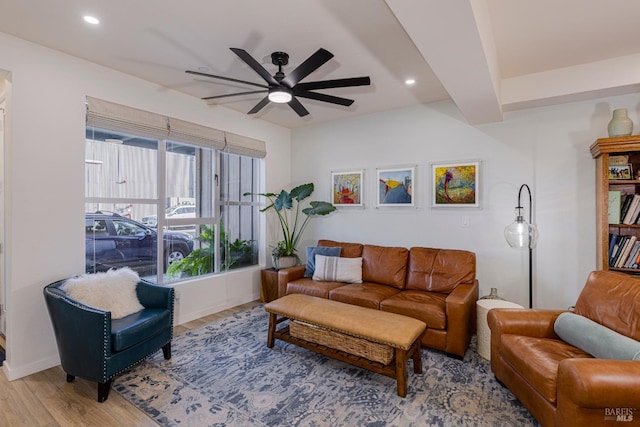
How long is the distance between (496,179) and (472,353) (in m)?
1.93

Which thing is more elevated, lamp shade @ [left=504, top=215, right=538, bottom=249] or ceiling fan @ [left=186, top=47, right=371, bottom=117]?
ceiling fan @ [left=186, top=47, right=371, bottom=117]

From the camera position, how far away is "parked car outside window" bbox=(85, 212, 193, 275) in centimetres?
300

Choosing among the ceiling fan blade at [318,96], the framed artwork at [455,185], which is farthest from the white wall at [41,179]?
the framed artwork at [455,185]

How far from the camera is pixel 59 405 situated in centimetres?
214

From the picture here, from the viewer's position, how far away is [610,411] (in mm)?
1545

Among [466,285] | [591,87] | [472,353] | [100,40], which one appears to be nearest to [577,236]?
[466,285]

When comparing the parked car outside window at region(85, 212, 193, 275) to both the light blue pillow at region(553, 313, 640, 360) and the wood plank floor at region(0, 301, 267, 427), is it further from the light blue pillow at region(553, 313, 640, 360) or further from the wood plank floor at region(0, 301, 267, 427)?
the light blue pillow at region(553, 313, 640, 360)

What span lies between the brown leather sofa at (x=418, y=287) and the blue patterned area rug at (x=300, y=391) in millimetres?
291

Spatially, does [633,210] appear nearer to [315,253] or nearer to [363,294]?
[363,294]

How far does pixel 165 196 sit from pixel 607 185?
4.49 m

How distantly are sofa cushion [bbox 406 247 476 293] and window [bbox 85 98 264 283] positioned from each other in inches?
95.6

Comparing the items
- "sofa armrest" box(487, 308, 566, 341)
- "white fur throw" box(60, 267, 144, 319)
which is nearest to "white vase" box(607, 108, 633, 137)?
"sofa armrest" box(487, 308, 566, 341)

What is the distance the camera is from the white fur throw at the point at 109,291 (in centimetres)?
247

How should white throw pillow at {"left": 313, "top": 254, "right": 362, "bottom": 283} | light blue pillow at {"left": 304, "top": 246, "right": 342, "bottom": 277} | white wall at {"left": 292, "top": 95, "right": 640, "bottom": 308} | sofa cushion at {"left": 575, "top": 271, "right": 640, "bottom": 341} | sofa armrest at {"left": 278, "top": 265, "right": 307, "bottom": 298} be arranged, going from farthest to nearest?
light blue pillow at {"left": 304, "top": 246, "right": 342, "bottom": 277} → sofa armrest at {"left": 278, "top": 265, "right": 307, "bottom": 298} → white throw pillow at {"left": 313, "top": 254, "right": 362, "bottom": 283} → white wall at {"left": 292, "top": 95, "right": 640, "bottom": 308} → sofa cushion at {"left": 575, "top": 271, "right": 640, "bottom": 341}
